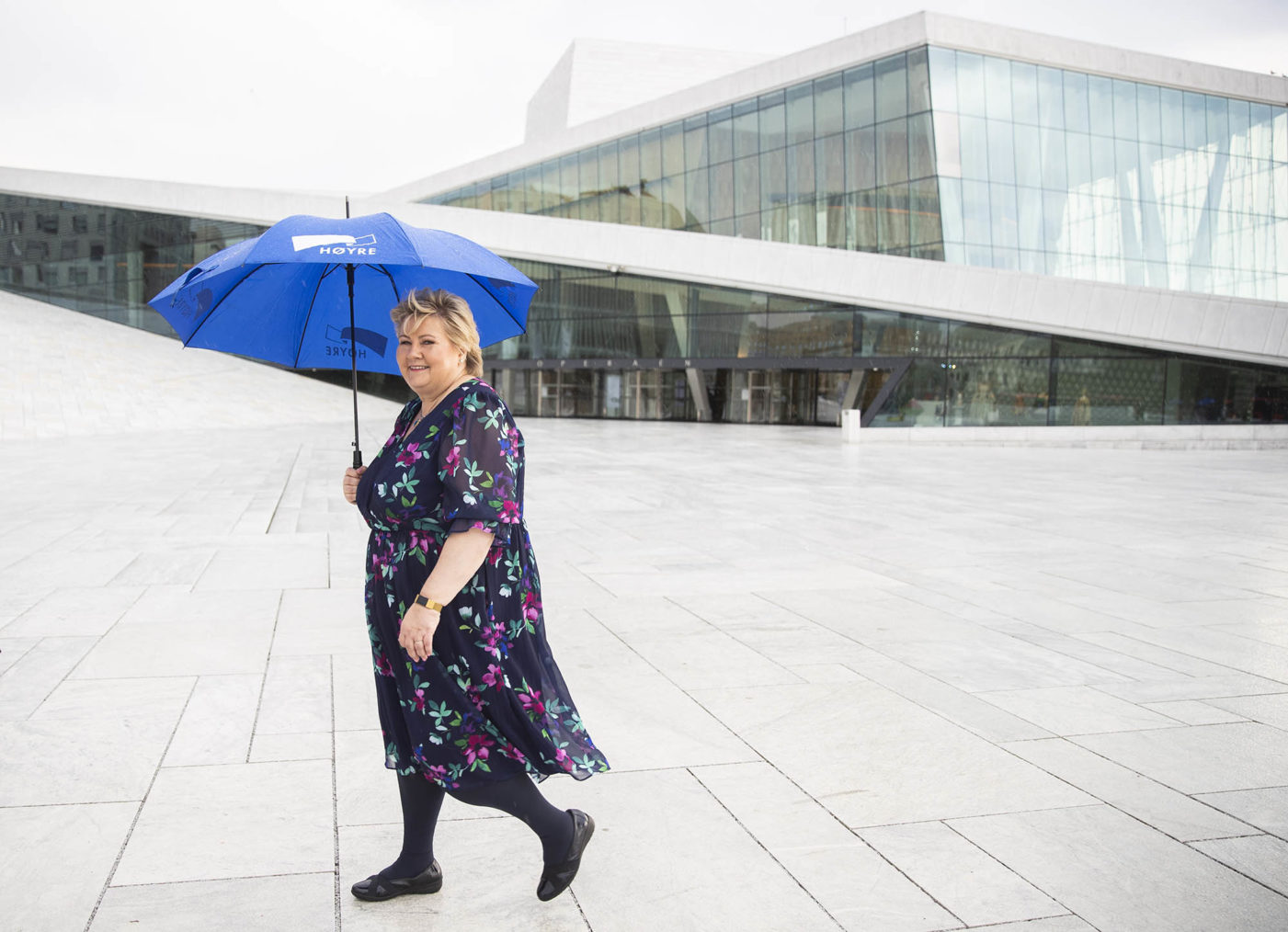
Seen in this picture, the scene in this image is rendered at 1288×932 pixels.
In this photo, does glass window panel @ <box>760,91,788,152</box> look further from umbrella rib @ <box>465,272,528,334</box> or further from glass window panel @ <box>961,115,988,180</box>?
umbrella rib @ <box>465,272,528,334</box>

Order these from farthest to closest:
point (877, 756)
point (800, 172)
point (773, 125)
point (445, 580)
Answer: point (773, 125)
point (800, 172)
point (877, 756)
point (445, 580)

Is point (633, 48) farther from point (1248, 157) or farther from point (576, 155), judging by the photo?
point (1248, 157)

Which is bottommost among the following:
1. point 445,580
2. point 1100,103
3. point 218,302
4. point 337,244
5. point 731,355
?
point 445,580

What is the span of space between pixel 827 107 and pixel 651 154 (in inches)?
306

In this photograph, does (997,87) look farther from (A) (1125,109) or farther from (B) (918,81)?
(A) (1125,109)

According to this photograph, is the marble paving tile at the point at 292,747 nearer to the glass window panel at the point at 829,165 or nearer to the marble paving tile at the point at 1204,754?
the marble paving tile at the point at 1204,754

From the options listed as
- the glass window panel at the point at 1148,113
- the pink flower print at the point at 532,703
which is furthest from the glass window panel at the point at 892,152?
the pink flower print at the point at 532,703

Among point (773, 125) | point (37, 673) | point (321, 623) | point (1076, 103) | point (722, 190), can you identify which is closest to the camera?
point (37, 673)

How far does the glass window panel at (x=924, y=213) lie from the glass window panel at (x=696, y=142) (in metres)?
8.58

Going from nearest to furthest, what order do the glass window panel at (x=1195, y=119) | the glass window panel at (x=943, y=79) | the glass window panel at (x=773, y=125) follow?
the glass window panel at (x=943, y=79) → the glass window panel at (x=1195, y=119) → the glass window panel at (x=773, y=125)

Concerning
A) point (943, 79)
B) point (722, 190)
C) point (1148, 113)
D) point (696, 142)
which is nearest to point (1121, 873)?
point (943, 79)

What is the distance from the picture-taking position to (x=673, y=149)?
36.6 meters

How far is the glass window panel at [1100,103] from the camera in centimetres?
3055

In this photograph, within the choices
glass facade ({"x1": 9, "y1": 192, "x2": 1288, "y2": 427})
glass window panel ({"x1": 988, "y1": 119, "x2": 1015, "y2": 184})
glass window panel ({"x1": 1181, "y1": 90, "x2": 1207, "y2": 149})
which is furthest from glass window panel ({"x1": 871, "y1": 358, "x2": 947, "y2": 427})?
glass window panel ({"x1": 1181, "y1": 90, "x2": 1207, "y2": 149})
